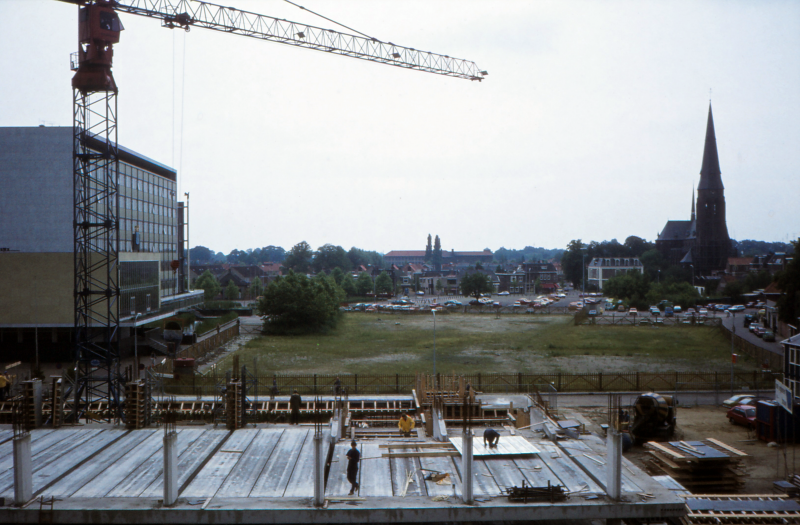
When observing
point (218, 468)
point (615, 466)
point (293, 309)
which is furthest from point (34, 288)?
point (615, 466)

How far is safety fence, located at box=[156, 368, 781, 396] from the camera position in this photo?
2878 centimetres

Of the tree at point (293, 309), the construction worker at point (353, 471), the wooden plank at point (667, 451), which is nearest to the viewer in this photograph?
the construction worker at point (353, 471)

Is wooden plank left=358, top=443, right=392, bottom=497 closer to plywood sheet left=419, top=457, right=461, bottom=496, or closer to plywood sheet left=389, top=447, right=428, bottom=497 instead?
plywood sheet left=389, top=447, right=428, bottom=497

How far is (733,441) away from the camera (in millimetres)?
21250

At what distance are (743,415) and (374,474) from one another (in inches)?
711

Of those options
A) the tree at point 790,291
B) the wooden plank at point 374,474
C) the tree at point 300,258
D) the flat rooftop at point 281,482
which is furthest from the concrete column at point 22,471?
the tree at point 300,258

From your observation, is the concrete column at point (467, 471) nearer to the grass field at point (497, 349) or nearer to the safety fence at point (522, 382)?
the safety fence at point (522, 382)

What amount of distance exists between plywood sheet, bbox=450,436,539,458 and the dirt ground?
6339 mm

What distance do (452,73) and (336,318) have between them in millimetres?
30689

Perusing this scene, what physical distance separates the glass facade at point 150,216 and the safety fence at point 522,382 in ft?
68.9

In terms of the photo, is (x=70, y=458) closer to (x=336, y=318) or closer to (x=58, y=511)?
(x=58, y=511)

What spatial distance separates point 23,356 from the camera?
3775 centimetres

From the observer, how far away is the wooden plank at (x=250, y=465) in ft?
38.3

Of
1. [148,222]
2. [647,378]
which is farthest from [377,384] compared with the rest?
[148,222]
